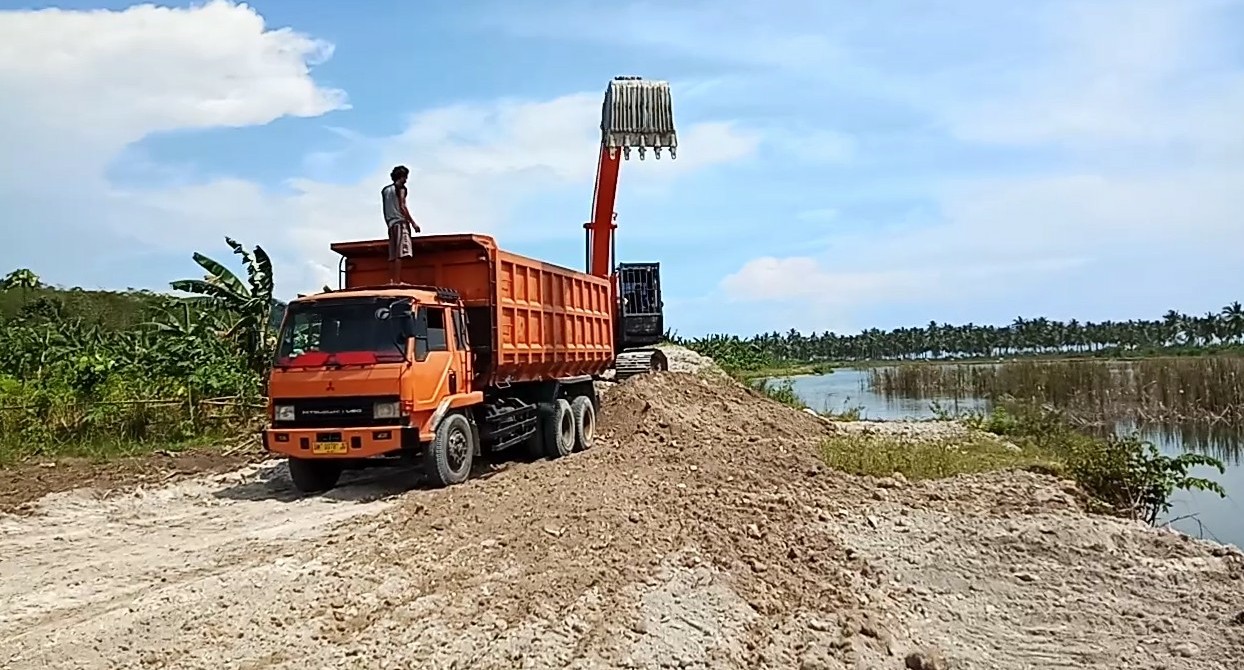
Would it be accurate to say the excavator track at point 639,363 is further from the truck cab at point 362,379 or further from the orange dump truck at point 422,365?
the truck cab at point 362,379

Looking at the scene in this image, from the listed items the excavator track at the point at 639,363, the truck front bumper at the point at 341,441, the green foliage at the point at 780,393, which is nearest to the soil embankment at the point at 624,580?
the truck front bumper at the point at 341,441

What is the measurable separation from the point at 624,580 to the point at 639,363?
13.6m

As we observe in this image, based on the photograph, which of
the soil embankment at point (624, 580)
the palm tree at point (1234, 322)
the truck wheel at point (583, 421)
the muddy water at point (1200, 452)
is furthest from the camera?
the palm tree at point (1234, 322)

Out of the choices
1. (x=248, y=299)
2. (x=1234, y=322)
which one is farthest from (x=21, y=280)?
(x=1234, y=322)

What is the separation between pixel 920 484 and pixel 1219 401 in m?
21.2

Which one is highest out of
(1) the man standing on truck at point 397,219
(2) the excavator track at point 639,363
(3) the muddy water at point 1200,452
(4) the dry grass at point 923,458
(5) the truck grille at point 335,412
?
(1) the man standing on truck at point 397,219

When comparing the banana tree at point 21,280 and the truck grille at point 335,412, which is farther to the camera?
the banana tree at point 21,280

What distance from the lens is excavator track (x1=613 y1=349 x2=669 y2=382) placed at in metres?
20.2

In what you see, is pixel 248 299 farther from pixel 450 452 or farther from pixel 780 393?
pixel 780 393

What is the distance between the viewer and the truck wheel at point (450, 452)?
1102cm

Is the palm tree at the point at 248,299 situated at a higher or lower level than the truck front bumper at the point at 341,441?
higher

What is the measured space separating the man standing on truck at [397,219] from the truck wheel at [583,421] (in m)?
3.67

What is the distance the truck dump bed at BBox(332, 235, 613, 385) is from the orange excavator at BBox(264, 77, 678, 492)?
0.05 feet

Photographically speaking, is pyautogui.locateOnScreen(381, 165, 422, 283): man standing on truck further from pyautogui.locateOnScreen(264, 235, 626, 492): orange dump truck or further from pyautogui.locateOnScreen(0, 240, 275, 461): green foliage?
pyautogui.locateOnScreen(0, 240, 275, 461): green foliage
